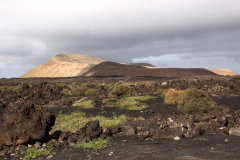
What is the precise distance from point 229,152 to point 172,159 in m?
1.35

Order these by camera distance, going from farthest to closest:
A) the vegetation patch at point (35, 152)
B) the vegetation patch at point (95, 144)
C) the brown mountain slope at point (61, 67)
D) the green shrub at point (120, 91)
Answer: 1. the brown mountain slope at point (61, 67)
2. the green shrub at point (120, 91)
3. the vegetation patch at point (95, 144)
4. the vegetation patch at point (35, 152)

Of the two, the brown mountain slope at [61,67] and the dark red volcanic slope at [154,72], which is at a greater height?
the brown mountain slope at [61,67]

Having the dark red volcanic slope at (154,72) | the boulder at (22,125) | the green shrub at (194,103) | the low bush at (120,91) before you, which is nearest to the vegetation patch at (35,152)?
the boulder at (22,125)

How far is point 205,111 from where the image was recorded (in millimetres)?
10883

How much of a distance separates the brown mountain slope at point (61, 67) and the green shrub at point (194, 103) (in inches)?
2811

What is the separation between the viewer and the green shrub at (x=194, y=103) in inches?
428

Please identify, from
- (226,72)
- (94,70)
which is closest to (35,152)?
(94,70)

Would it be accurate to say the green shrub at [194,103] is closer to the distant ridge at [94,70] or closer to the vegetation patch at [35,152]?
the vegetation patch at [35,152]

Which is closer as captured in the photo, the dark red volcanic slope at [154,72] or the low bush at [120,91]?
the low bush at [120,91]

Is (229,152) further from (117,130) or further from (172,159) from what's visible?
(117,130)

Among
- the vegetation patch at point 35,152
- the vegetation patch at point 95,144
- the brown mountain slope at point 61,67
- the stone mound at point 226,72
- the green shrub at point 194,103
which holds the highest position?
the brown mountain slope at point 61,67

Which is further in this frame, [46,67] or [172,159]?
[46,67]

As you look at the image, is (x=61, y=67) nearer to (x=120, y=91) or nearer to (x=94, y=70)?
(x=94, y=70)

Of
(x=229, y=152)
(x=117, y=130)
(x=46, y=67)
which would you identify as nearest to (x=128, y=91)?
(x=117, y=130)
